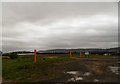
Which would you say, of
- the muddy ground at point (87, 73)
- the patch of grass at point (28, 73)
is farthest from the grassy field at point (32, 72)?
the muddy ground at point (87, 73)

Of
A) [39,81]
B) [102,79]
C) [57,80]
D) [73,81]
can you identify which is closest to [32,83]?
[39,81]

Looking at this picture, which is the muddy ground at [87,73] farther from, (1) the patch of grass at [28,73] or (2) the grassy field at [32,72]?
(1) the patch of grass at [28,73]

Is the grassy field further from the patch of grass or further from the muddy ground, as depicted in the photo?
the muddy ground

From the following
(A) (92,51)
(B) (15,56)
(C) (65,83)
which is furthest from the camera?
(A) (92,51)

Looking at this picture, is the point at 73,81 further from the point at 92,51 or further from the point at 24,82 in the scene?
the point at 92,51

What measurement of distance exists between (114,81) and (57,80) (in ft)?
9.50

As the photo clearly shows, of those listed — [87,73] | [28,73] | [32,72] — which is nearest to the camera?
[87,73]

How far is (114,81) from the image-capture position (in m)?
9.17

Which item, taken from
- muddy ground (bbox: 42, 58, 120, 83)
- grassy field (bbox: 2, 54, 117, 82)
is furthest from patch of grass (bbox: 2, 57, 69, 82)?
muddy ground (bbox: 42, 58, 120, 83)

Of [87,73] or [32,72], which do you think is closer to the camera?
[87,73]

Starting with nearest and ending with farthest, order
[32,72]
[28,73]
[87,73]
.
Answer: [87,73]
[28,73]
[32,72]

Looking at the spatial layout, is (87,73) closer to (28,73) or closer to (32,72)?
(32,72)

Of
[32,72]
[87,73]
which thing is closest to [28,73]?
[32,72]

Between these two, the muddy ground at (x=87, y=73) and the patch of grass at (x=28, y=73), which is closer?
the muddy ground at (x=87, y=73)
